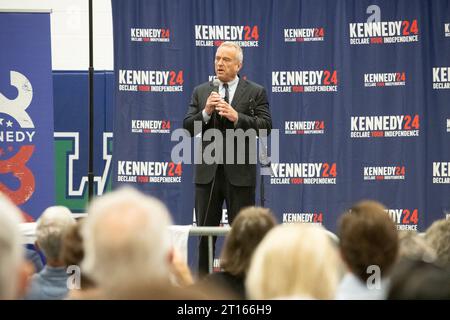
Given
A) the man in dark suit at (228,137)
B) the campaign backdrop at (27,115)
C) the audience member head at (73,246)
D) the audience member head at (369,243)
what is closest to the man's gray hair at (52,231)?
the audience member head at (73,246)

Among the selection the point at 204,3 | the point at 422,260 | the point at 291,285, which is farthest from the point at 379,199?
the point at 291,285

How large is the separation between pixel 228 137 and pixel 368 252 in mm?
3186

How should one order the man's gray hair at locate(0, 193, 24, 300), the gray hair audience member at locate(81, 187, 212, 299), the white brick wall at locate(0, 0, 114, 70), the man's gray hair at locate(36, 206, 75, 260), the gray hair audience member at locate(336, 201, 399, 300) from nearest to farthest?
the man's gray hair at locate(0, 193, 24, 300), the gray hair audience member at locate(81, 187, 212, 299), the gray hair audience member at locate(336, 201, 399, 300), the man's gray hair at locate(36, 206, 75, 260), the white brick wall at locate(0, 0, 114, 70)

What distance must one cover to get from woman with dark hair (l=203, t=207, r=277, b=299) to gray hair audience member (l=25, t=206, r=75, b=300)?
2.44ft

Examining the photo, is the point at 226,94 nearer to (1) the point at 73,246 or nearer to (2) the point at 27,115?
(2) the point at 27,115

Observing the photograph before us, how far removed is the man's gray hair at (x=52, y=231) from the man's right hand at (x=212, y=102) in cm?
217

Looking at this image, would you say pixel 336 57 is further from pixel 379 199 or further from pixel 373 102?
pixel 379 199

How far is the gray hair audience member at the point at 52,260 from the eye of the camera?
336 centimetres

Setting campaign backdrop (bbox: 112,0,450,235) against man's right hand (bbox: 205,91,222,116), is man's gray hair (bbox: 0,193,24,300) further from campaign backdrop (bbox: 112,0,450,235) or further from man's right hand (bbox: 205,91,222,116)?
campaign backdrop (bbox: 112,0,450,235)

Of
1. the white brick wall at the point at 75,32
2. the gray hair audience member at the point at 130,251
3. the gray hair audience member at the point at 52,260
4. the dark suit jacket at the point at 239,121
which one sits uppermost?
the white brick wall at the point at 75,32

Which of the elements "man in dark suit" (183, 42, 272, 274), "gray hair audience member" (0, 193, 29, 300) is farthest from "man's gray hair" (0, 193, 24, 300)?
"man in dark suit" (183, 42, 272, 274)

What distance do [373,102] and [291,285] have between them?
6.16 meters

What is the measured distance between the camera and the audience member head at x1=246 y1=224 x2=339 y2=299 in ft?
7.07

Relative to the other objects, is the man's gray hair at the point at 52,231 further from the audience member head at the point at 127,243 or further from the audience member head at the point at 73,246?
the audience member head at the point at 127,243
